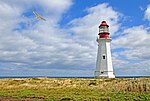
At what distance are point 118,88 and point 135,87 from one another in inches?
85.8

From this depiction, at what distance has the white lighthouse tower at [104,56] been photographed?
60.5 meters

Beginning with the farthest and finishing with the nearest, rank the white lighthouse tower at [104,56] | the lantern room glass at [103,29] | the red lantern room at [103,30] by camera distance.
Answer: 1. the lantern room glass at [103,29]
2. the red lantern room at [103,30]
3. the white lighthouse tower at [104,56]

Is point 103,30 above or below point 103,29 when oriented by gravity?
below

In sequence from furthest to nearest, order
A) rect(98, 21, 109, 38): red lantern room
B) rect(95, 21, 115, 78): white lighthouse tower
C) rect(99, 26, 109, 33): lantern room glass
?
rect(99, 26, 109, 33): lantern room glass < rect(98, 21, 109, 38): red lantern room < rect(95, 21, 115, 78): white lighthouse tower

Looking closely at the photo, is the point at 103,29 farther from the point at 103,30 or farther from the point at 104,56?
the point at 104,56

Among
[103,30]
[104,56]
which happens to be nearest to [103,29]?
[103,30]

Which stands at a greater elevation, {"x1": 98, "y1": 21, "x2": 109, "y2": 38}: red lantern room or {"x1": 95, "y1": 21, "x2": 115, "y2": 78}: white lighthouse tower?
{"x1": 98, "y1": 21, "x2": 109, "y2": 38}: red lantern room

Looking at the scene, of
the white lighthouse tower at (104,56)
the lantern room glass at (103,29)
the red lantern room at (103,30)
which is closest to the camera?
the white lighthouse tower at (104,56)

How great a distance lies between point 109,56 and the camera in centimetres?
6119

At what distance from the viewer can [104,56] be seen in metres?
61.1

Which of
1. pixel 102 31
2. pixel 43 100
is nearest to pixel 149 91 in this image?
pixel 43 100

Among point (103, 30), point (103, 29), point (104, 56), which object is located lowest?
point (104, 56)

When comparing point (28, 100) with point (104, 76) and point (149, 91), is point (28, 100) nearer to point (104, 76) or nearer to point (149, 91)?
point (149, 91)

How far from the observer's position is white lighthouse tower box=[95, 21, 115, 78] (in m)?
60.5
